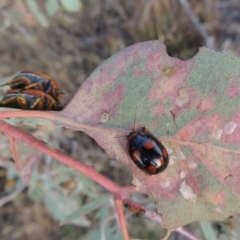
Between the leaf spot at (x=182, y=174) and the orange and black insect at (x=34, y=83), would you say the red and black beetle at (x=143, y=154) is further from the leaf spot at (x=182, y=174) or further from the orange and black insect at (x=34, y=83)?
the orange and black insect at (x=34, y=83)

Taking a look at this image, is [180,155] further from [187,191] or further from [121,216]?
[121,216]

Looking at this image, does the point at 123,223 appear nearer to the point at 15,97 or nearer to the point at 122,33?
the point at 15,97

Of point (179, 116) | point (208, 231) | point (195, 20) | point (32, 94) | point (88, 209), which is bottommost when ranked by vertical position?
point (195, 20)

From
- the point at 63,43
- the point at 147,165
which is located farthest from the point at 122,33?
the point at 147,165

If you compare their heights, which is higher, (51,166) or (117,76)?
(117,76)

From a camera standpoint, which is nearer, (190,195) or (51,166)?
(190,195)

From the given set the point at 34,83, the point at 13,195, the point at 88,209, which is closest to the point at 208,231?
the point at 88,209

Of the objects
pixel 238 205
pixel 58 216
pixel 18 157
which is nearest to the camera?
pixel 238 205
